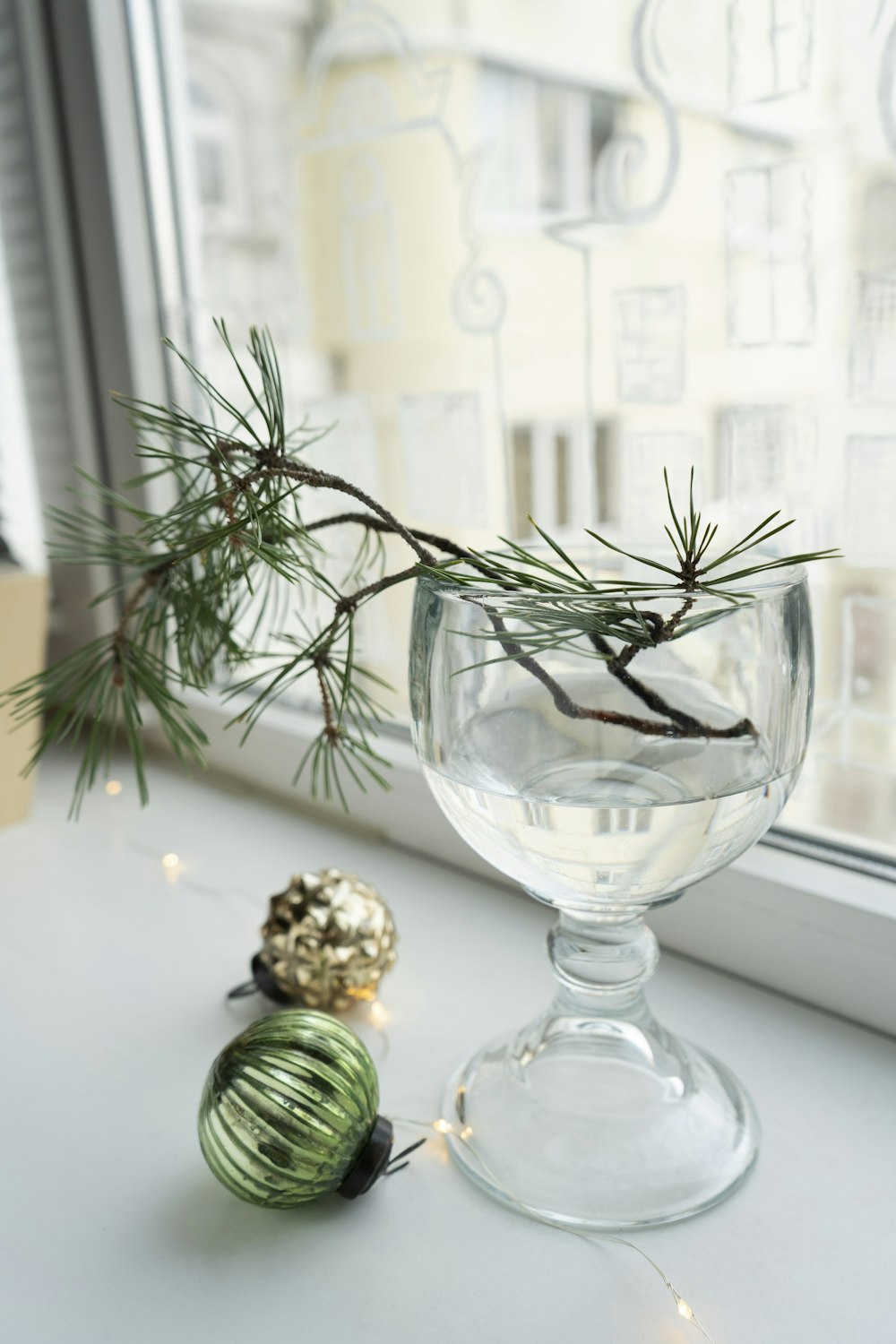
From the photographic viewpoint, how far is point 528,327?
27.5 inches

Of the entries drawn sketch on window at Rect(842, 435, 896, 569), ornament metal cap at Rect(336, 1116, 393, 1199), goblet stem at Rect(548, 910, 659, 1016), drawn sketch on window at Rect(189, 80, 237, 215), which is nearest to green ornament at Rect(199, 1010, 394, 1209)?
ornament metal cap at Rect(336, 1116, 393, 1199)

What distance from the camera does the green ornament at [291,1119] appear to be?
432mm

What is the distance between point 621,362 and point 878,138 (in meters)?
0.17

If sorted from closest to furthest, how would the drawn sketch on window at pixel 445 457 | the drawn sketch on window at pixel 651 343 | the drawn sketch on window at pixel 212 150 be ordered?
1. the drawn sketch on window at pixel 651 343
2. the drawn sketch on window at pixel 445 457
3. the drawn sketch on window at pixel 212 150

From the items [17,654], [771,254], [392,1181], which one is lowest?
[392,1181]

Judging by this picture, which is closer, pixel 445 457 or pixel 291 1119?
pixel 291 1119

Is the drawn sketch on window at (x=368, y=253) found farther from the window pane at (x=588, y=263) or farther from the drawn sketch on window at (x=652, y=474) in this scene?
the drawn sketch on window at (x=652, y=474)

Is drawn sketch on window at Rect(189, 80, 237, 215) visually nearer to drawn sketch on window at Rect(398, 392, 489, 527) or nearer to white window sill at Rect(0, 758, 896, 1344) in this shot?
drawn sketch on window at Rect(398, 392, 489, 527)

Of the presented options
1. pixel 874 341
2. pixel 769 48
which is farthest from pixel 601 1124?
pixel 769 48

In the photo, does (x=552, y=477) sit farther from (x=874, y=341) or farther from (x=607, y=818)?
(x=607, y=818)

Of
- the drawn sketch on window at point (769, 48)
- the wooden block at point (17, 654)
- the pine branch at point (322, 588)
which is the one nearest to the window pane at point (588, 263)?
the drawn sketch on window at point (769, 48)

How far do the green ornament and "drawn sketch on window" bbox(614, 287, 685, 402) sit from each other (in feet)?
1.28

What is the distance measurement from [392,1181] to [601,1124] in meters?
0.09

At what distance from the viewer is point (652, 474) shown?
66cm
